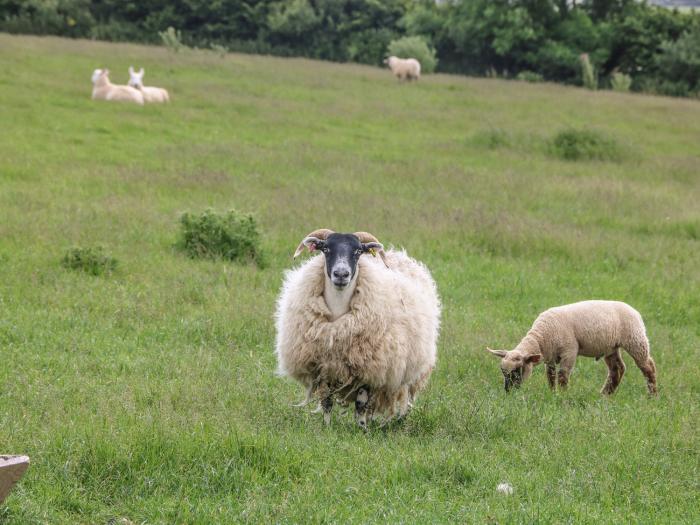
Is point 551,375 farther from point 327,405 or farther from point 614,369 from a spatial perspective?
point 327,405

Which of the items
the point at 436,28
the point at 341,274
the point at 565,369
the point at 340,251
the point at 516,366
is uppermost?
the point at 436,28

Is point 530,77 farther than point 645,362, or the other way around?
point 530,77

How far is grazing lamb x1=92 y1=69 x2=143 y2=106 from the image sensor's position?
1046 inches

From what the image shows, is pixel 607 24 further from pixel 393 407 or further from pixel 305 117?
pixel 393 407

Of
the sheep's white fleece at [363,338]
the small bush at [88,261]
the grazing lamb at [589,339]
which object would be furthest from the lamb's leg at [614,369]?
the small bush at [88,261]

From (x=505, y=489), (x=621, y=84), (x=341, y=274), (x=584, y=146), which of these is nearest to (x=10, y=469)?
(x=505, y=489)

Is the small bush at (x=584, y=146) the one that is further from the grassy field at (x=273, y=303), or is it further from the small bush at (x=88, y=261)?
the small bush at (x=88, y=261)

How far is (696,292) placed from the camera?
1327cm

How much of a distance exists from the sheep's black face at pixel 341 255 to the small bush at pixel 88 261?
5239mm

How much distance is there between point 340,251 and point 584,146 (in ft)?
62.0

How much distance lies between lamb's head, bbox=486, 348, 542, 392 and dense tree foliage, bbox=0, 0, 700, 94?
142 feet

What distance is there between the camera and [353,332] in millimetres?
7762

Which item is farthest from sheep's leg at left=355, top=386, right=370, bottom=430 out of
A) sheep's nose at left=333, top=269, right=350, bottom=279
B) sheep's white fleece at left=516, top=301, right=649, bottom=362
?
sheep's white fleece at left=516, top=301, right=649, bottom=362

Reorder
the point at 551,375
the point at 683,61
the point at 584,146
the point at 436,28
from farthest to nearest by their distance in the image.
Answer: the point at 436,28
the point at 683,61
the point at 584,146
the point at 551,375
